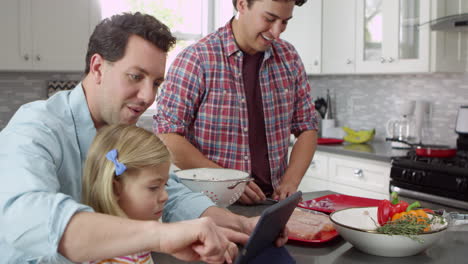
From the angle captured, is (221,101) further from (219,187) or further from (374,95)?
(374,95)

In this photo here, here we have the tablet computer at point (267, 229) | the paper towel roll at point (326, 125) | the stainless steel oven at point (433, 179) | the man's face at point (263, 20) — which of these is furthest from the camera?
the paper towel roll at point (326, 125)

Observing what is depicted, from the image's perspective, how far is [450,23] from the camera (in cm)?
345

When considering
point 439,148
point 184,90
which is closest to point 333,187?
point 439,148

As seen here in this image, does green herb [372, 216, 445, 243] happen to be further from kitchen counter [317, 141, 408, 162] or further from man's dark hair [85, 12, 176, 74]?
kitchen counter [317, 141, 408, 162]

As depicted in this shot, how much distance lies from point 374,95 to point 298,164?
233 centimetres

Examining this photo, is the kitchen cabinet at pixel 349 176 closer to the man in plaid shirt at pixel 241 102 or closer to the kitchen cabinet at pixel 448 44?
the kitchen cabinet at pixel 448 44

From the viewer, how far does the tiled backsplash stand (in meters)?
3.96

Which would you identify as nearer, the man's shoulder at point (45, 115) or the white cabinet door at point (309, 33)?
the man's shoulder at point (45, 115)

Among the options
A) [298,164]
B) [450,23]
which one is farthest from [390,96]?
[298,164]

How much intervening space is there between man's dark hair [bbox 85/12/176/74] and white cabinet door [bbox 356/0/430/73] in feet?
8.79

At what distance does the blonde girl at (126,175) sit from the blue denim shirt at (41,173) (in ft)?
0.24

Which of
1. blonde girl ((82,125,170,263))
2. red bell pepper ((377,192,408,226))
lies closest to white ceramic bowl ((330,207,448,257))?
red bell pepper ((377,192,408,226))

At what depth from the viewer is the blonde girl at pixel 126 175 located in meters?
1.25

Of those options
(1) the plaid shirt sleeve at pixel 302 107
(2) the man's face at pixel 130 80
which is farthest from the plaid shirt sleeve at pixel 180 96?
(2) the man's face at pixel 130 80
